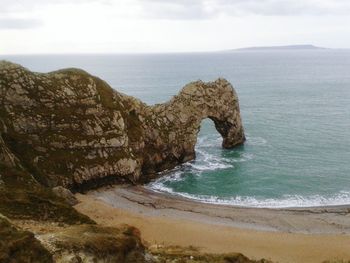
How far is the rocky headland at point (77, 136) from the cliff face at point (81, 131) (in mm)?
121

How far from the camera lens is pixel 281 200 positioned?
55.9 m

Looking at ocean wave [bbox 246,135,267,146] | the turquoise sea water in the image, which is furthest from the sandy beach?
ocean wave [bbox 246,135,267,146]

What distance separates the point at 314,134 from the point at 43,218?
66.8m

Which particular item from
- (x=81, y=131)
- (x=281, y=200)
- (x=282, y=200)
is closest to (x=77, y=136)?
(x=81, y=131)

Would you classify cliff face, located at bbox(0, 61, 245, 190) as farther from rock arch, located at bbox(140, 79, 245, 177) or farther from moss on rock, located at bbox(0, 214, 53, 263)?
moss on rock, located at bbox(0, 214, 53, 263)

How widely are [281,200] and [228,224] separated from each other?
38.0ft

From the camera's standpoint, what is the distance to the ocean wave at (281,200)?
54.6 m

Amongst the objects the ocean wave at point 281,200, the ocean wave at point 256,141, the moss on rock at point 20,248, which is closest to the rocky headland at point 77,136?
the ocean wave at point 256,141

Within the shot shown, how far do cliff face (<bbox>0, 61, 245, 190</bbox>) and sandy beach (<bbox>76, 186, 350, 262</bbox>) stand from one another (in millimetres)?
3933

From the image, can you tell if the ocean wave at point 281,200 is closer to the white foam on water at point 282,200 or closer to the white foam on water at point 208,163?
the white foam on water at point 282,200

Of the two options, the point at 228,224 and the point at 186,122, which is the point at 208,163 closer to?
the point at 186,122

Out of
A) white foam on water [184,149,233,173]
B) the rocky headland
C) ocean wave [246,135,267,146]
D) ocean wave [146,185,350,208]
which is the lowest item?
ocean wave [146,185,350,208]

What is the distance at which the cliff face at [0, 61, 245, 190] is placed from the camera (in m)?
52.0

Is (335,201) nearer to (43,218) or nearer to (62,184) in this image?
(62,184)
